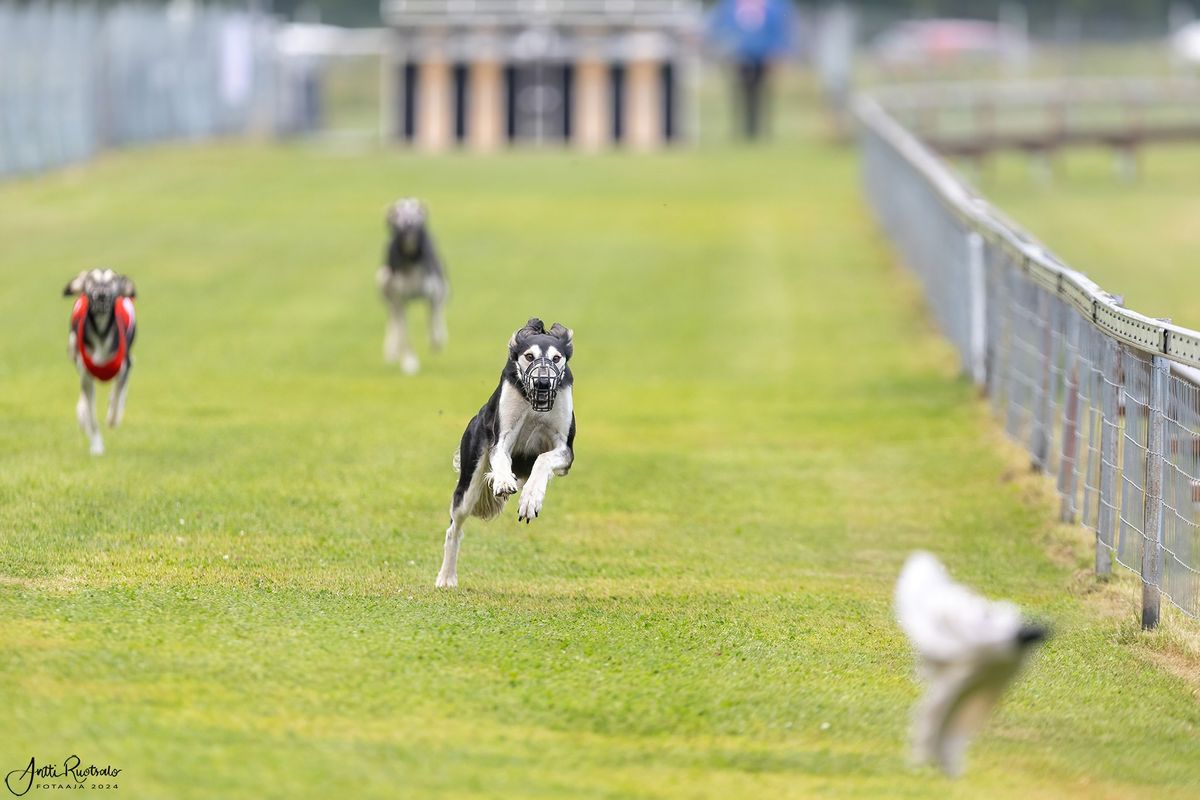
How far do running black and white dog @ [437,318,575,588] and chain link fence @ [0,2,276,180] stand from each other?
25.6 metres

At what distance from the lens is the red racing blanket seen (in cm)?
1219

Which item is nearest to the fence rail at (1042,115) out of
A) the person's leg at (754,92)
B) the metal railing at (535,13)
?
the person's leg at (754,92)

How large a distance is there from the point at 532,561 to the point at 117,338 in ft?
10.9

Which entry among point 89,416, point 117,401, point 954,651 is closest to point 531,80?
point 117,401

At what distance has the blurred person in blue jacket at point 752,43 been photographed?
5169 cm

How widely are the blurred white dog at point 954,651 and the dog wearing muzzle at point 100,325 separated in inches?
285

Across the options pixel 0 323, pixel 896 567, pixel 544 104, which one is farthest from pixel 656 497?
pixel 544 104

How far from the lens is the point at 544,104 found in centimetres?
5112

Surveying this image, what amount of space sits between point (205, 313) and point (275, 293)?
5.90 ft

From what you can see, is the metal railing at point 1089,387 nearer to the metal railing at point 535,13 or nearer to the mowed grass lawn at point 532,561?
the mowed grass lawn at point 532,561

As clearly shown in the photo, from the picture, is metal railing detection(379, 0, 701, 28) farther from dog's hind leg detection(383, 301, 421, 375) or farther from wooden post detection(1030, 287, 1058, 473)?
wooden post detection(1030, 287, 1058, 473)

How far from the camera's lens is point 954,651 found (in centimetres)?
586

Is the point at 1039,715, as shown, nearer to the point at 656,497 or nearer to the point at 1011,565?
the point at 1011,565
